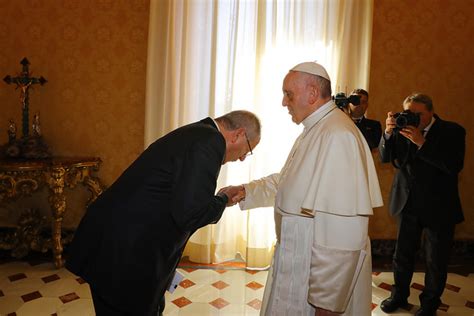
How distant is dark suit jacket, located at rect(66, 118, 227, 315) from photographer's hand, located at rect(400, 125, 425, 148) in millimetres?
1673

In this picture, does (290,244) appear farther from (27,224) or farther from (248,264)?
(27,224)

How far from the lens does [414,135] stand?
2.79m

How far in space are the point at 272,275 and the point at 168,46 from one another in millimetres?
2889

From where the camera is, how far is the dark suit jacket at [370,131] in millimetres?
3475

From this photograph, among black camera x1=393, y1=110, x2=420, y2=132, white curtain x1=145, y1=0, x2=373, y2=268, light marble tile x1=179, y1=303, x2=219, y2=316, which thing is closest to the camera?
black camera x1=393, y1=110, x2=420, y2=132

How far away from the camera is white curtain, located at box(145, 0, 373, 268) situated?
405cm

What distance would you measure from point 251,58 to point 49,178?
92.7 inches

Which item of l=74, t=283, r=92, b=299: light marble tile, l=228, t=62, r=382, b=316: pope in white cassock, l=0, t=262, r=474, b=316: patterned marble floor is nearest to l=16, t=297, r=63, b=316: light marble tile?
l=0, t=262, r=474, b=316: patterned marble floor

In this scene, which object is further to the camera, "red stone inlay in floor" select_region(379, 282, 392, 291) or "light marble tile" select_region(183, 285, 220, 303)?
"red stone inlay in floor" select_region(379, 282, 392, 291)

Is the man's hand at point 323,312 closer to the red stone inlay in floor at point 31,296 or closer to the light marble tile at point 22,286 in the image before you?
the red stone inlay in floor at point 31,296

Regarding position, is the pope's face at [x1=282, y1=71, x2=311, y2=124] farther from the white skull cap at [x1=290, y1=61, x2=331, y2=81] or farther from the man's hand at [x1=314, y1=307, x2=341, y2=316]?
the man's hand at [x1=314, y1=307, x2=341, y2=316]

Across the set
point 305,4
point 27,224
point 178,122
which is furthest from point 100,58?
point 305,4

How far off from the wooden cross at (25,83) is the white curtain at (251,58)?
117 centimetres

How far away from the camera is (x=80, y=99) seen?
14.1 feet
